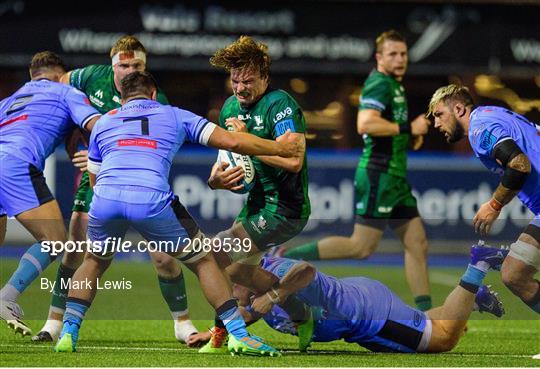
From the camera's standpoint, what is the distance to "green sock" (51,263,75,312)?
9.60m

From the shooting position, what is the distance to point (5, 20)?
1898 centimetres

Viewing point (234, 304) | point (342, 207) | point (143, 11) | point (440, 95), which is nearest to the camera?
point (234, 304)

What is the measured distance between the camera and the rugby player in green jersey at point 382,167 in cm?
1201

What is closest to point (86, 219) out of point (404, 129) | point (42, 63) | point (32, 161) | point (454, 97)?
point (32, 161)

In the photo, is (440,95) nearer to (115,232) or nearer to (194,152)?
(115,232)

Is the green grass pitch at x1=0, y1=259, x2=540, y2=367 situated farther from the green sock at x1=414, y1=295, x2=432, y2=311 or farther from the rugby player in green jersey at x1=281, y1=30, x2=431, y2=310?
the rugby player in green jersey at x1=281, y1=30, x2=431, y2=310

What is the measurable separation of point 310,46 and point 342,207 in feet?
9.15

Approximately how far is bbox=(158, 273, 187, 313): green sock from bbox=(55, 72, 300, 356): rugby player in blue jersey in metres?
0.95

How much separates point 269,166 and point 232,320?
4.39 ft

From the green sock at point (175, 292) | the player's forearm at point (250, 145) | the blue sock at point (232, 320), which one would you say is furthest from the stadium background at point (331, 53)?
the blue sock at point (232, 320)

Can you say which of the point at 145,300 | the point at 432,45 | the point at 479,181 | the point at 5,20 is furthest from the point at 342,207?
the point at 145,300

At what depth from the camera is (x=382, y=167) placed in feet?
40.4

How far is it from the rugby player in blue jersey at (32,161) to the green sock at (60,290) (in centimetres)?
13

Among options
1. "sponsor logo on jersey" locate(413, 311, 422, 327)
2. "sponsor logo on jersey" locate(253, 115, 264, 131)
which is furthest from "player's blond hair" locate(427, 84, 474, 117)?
"sponsor logo on jersey" locate(413, 311, 422, 327)
